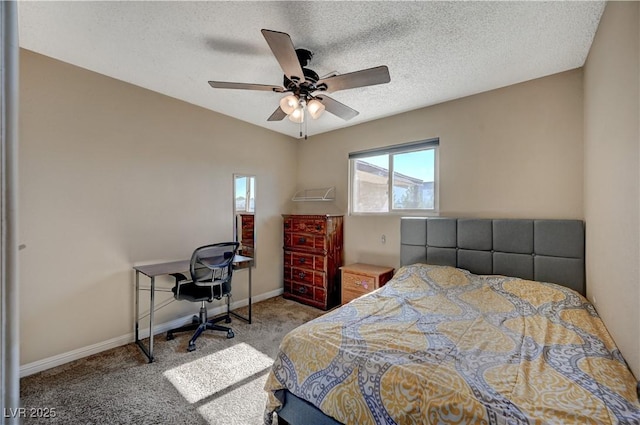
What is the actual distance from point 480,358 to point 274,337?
2.03 meters

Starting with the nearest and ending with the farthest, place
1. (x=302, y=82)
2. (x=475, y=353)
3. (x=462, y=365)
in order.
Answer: (x=462, y=365) → (x=475, y=353) → (x=302, y=82)

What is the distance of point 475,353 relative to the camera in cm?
144

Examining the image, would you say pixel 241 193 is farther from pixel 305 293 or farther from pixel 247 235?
pixel 305 293

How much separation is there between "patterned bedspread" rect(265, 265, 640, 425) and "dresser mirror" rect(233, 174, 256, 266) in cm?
217

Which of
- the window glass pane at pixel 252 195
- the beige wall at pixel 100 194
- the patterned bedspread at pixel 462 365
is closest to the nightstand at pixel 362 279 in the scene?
the patterned bedspread at pixel 462 365

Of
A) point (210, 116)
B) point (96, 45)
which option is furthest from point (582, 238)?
point (96, 45)

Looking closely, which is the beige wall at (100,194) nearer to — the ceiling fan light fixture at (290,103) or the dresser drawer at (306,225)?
the dresser drawer at (306,225)

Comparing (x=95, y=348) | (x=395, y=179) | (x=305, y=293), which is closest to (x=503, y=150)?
A: (x=395, y=179)

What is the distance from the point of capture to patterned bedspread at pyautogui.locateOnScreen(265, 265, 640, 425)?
1.08 m

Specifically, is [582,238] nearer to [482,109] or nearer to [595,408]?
[482,109]

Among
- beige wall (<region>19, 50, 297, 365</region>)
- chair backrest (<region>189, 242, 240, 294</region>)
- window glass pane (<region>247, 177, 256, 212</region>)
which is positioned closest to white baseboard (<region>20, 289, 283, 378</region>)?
beige wall (<region>19, 50, 297, 365</region>)

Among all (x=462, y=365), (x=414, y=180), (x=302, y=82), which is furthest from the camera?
(x=414, y=180)

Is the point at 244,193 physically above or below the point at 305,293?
above

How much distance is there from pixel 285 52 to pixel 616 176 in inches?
80.6
